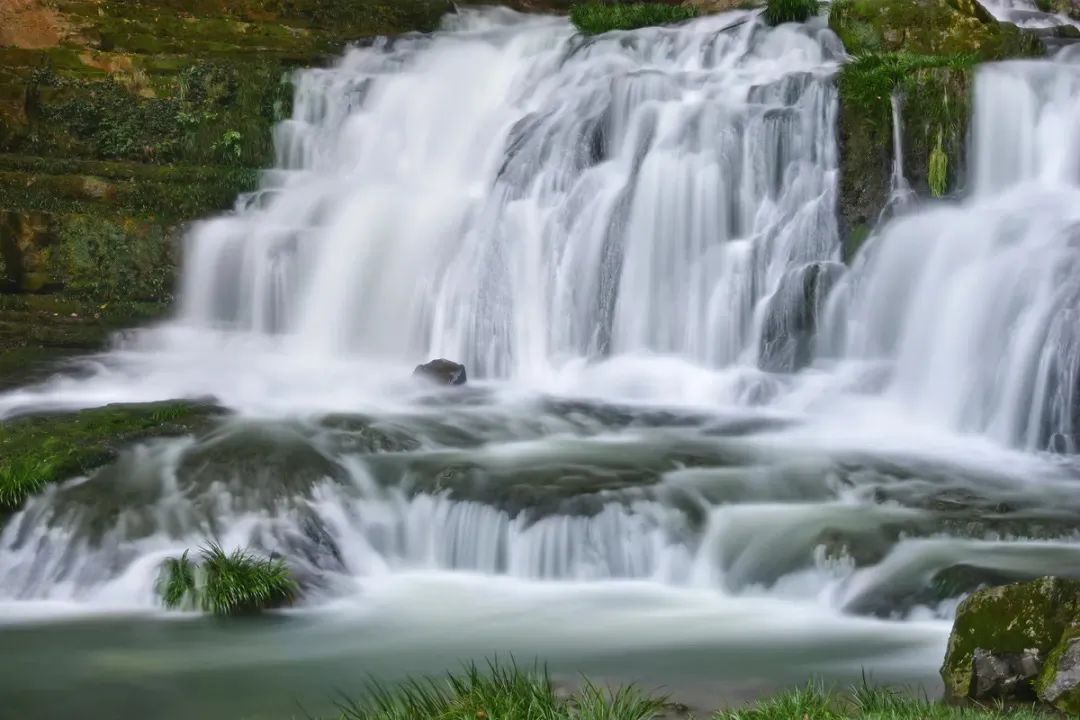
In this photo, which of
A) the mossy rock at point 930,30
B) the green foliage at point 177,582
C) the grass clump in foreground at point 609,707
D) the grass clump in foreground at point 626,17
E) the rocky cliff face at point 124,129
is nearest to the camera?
the grass clump in foreground at point 609,707

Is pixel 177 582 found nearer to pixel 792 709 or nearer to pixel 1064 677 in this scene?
pixel 792 709

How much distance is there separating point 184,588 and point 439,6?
59.8ft

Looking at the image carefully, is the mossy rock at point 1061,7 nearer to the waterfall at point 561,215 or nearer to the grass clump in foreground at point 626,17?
the grass clump in foreground at point 626,17

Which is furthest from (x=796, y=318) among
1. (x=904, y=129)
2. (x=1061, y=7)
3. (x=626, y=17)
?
(x=1061, y=7)

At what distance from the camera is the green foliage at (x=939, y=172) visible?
15.9 metres

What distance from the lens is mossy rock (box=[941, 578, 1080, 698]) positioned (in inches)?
258

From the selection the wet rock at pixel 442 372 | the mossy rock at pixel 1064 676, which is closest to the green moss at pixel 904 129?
the wet rock at pixel 442 372

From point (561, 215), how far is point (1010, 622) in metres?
11.2

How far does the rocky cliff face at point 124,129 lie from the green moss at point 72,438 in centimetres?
438

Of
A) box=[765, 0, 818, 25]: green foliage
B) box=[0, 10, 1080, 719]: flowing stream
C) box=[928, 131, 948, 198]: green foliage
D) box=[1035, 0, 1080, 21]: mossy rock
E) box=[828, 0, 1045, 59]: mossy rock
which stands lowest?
box=[0, 10, 1080, 719]: flowing stream

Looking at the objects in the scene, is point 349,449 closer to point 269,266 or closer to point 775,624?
point 775,624

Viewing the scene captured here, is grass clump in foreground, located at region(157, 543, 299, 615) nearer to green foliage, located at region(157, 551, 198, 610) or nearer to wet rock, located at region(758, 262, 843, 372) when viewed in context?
green foliage, located at region(157, 551, 198, 610)

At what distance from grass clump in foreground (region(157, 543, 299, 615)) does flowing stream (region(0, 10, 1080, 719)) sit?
17 cm

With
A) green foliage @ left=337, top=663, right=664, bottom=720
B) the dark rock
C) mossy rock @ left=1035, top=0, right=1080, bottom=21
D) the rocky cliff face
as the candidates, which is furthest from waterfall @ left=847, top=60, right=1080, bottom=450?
the rocky cliff face
